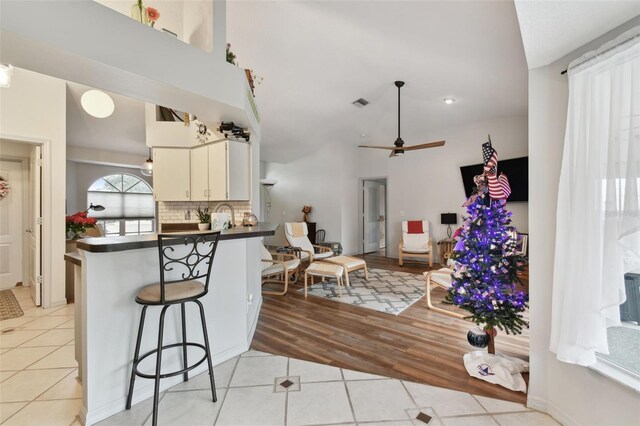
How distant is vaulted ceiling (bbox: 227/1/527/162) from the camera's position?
8.66ft

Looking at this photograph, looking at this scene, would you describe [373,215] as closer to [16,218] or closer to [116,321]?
[116,321]

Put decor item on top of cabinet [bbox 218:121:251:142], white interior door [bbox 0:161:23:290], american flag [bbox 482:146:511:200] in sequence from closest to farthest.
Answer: american flag [bbox 482:146:511:200]
decor item on top of cabinet [bbox 218:121:251:142]
white interior door [bbox 0:161:23:290]

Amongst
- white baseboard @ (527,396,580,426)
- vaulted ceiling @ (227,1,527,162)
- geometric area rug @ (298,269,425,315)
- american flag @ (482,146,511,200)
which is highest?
vaulted ceiling @ (227,1,527,162)

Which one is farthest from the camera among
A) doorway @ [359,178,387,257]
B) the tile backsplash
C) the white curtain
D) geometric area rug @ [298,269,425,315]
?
doorway @ [359,178,387,257]

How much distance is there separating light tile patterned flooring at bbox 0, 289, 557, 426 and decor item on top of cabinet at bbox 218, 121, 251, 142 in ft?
6.58

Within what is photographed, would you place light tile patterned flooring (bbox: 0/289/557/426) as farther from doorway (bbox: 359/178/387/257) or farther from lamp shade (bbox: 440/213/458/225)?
doorway (bbox: 359/178/387/257)

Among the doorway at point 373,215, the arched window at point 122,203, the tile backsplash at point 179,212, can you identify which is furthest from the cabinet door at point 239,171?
the arched window at point 122,203

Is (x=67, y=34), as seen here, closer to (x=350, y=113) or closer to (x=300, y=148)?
(x=350, y=113)

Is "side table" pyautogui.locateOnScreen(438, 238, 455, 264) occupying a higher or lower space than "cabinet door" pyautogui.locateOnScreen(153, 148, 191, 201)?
lower

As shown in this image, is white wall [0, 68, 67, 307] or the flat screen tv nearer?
white wall [0, 68, 67, 307]

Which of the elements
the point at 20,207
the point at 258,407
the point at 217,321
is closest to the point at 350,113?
the point at 217,321

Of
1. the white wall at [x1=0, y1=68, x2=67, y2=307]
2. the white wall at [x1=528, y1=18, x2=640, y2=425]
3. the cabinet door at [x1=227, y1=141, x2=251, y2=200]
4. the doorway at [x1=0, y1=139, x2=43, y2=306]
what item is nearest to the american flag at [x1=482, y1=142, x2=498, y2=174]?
the white wall at [x1=528, y1=18, x2=640, y2=425]

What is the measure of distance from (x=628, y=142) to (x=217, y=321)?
2729mm

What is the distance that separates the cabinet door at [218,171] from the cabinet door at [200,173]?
0.10 meters
